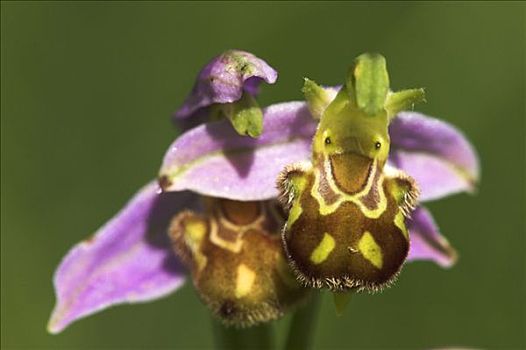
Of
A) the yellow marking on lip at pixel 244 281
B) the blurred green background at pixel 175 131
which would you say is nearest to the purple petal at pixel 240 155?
the yellow marking on lip at pixel 244 281

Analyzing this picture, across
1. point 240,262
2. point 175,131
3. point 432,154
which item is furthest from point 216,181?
point 175,131

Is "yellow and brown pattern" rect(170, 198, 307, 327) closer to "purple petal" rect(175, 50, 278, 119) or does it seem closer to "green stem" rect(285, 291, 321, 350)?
"green stem" rect(285, 291, 321, 350)

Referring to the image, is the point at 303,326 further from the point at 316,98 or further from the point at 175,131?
the point at 175,131

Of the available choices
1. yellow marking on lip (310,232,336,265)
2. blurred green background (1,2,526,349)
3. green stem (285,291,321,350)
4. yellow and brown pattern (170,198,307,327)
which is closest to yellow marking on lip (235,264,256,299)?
yellow and brown pattern (170,198,307,327)

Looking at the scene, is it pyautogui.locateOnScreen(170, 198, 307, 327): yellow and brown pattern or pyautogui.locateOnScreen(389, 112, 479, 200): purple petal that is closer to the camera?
pyautogui.locateOnScreen(170, 198, 307, 327): yellow and brown pattern

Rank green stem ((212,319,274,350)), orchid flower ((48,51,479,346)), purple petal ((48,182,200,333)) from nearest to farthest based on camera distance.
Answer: orchid flower ((48,51,479,346))
green stem ((212,319,274,350))
purple petal ((48,182,200,333))

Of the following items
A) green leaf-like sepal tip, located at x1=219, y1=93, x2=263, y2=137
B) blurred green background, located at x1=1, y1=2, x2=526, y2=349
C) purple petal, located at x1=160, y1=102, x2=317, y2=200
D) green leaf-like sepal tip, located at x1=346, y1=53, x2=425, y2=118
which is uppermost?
green leaf-like sepal tip, located at x1=346, y1=53, x2=425, y2=118
